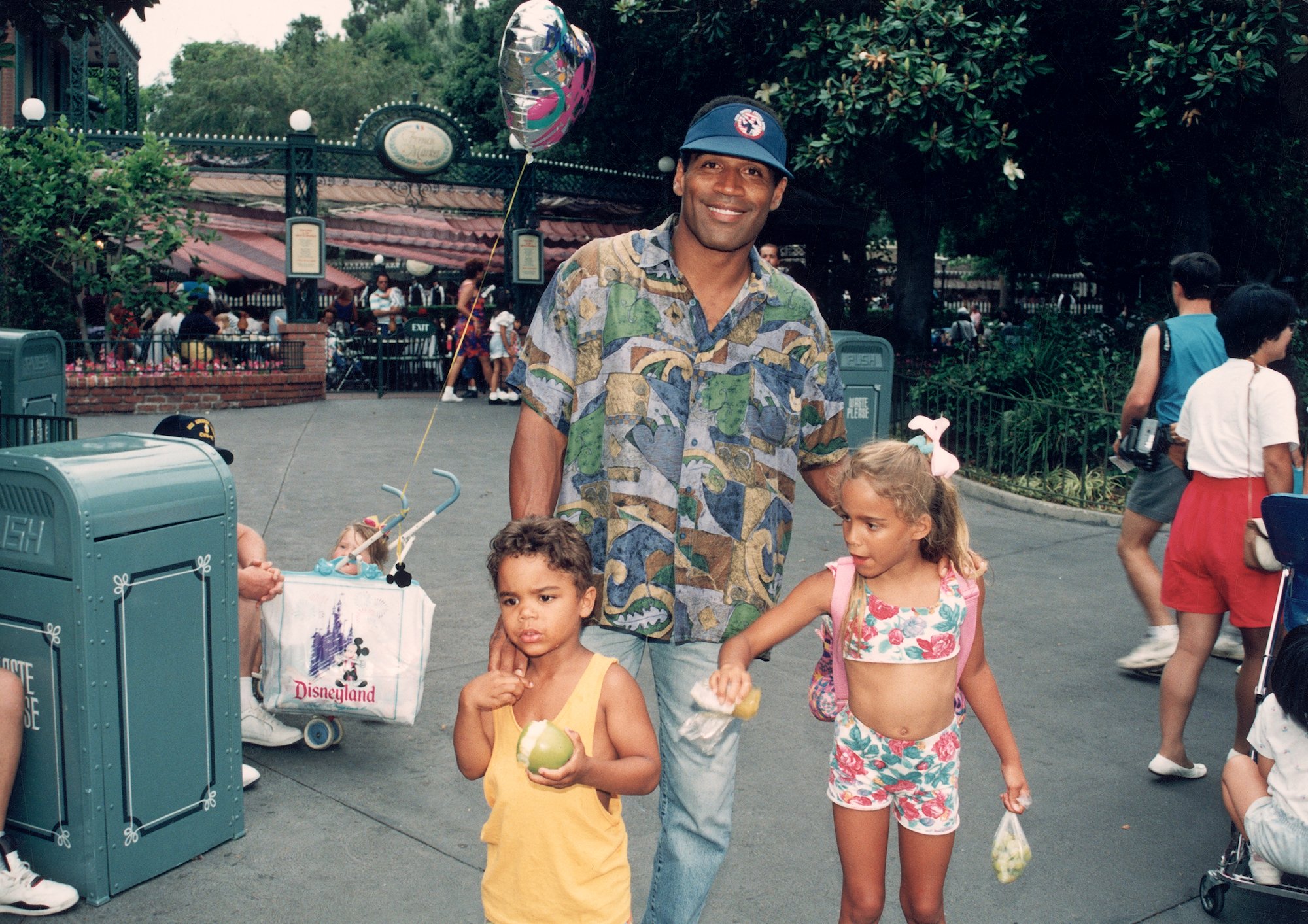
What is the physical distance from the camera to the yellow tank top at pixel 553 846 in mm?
2467

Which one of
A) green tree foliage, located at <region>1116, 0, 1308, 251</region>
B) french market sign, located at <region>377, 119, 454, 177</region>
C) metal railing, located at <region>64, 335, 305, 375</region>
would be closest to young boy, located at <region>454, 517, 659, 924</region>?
green tree foliage, located at <region>1116, 0, 1308, 251</region>

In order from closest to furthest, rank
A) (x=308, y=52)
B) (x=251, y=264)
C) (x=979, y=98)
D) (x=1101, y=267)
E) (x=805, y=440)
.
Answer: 1. (x=805, y=440)
2. (x=979, y=98)
3. (x=251, y=264)
4. (x=1101, y=267)
5. (x=308, y=52)

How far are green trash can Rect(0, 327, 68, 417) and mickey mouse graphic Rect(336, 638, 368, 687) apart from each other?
259 cm

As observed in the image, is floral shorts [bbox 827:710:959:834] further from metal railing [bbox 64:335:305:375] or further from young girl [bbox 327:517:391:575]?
metal railing [bbox 64:335:305:375]

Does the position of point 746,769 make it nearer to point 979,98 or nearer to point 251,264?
point 979,98

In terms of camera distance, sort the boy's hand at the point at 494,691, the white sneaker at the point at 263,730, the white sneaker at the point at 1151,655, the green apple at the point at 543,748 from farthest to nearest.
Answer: the white sneaker at the point at 1151,655 < the white sneaker at the point at 263,730 < the boy's hand at the point at 494,691 < the green apple at the point at 543,748

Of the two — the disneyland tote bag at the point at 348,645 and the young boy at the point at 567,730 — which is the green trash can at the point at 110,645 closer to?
the disneyland tote bag at the point at 348,645

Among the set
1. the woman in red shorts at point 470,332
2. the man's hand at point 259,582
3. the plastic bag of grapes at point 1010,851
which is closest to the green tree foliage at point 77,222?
the woman in red shorts at point 470,332

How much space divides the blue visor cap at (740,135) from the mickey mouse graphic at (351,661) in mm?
2257

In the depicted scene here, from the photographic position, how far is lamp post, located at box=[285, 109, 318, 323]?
52.9ft

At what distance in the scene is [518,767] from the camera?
2.51m

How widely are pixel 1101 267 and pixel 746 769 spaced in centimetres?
2013

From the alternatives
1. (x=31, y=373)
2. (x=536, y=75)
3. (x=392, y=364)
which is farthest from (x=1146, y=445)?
(x=392, y=364)

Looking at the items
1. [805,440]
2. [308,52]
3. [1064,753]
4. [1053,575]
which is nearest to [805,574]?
[1053,575]
